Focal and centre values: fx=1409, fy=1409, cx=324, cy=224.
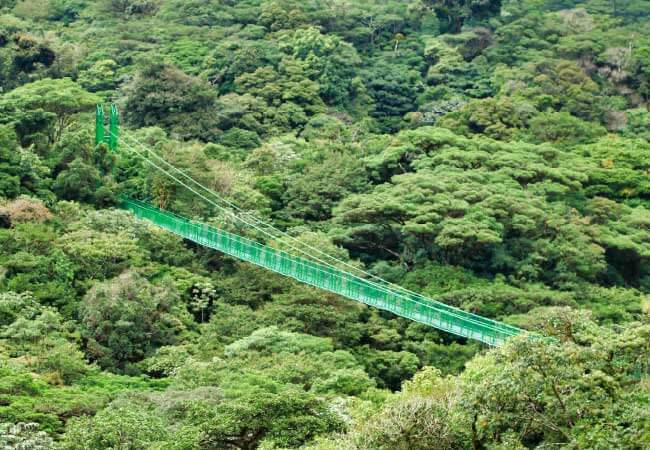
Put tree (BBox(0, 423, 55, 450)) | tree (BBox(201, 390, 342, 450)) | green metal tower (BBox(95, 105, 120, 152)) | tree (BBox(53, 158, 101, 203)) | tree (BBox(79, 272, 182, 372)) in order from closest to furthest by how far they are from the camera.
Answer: tree (BBox(201, 390, 342, 450))
tree (BBox(0, 423, 55, 450))
tree (BBox(79, 272, 182, 372))
tree (BBox(53, 158, 101, 203))
green metal tower (BBox(95, 105, 120, 152))

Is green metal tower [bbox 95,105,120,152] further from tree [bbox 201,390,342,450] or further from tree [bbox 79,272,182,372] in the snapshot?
tree [bbox 201,390,342,450]

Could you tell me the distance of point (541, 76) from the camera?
3975 centimetres

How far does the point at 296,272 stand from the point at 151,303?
106 inches

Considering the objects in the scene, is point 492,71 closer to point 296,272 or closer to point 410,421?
point 296,272

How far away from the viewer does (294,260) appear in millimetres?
25422

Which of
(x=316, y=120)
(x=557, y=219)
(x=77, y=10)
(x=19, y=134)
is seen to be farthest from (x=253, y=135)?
(x=77, y=10)

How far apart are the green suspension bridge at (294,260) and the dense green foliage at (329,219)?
1.28 ft

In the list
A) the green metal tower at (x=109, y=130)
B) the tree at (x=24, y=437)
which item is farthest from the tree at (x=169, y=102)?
the tree at (x=24, y=437)

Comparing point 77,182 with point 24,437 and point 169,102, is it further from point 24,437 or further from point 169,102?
point 24,437

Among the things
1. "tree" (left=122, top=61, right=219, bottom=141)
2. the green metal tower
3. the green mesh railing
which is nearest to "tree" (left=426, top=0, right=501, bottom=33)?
"tree" (left=122, top=61, right=219, bottom=141)

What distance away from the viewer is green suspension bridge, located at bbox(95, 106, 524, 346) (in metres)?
23.8

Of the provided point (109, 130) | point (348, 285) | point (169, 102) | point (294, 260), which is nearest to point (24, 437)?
point (348, 285)

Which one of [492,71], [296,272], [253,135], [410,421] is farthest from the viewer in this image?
[492,71]

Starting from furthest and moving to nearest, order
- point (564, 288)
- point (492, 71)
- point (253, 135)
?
1. point (492, 71)
2. point (253, 135)
3. point (564, 288)
